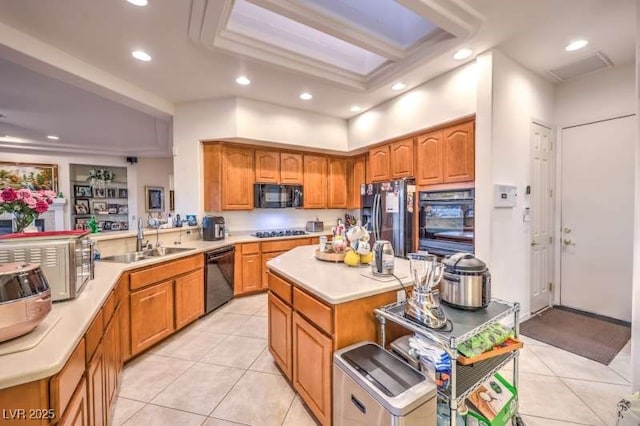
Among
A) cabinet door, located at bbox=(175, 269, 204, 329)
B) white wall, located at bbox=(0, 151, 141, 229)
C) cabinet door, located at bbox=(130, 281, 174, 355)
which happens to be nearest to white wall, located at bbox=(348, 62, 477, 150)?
cabinet door, located at bbox=(175, 269, 204, 329)

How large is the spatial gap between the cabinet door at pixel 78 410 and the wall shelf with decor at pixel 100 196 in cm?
736

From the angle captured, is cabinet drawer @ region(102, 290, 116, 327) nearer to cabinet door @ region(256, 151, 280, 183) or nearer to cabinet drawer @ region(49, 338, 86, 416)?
cabinet drawer @ region(49, 338, 86, 416)

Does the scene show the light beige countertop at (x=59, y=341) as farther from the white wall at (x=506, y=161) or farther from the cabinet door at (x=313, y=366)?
the white wall at (x=506, y=161)

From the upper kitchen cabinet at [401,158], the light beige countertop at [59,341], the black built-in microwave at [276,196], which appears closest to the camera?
the light beige countertop at [59,341]

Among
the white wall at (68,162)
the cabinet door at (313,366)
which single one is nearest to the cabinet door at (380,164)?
the cabinet door at (313,366)

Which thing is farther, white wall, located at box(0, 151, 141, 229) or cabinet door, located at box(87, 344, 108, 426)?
white wall, located at box(0, 151, 141, 229)

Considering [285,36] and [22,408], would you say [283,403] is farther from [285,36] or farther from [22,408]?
[285,36]

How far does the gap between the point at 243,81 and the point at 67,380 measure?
317 centimetres

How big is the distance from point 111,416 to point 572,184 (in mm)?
5048

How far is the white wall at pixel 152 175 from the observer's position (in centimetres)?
748

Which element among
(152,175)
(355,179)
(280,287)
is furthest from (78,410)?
(152,175)

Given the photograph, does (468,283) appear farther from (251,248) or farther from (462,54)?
(251,248)

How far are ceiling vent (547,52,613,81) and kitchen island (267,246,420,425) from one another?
304 cm

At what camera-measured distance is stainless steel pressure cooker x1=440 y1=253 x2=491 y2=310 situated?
1.50m
